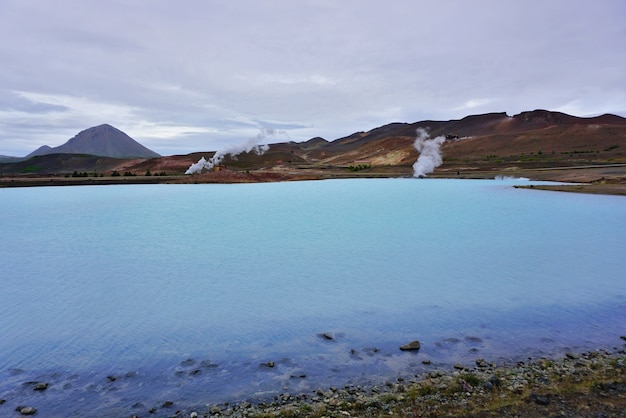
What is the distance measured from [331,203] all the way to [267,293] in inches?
772

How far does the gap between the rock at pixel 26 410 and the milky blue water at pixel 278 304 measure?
104 mm

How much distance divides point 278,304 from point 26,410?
4847mm

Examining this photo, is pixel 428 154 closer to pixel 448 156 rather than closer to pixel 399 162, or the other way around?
pixel 448 156

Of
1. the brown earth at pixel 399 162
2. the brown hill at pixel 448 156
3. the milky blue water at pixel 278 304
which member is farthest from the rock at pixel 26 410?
the brown hill at pixel 448 156

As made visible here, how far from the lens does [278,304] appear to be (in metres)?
9.02

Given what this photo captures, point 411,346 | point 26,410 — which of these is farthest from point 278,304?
point 26,410

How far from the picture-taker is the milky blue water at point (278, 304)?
5.82 m

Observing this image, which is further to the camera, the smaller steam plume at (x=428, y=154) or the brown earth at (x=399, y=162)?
the smaller steam plume at (x=428, y=154)

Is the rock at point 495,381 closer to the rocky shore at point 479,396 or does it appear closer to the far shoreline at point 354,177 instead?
the rocky shore at point 479,396

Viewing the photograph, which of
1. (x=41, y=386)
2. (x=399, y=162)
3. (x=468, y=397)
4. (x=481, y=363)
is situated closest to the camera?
(x=468, y=397)

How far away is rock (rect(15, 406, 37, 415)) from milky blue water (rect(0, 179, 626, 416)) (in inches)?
4.1

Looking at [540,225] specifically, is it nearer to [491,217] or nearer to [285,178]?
[491,217]

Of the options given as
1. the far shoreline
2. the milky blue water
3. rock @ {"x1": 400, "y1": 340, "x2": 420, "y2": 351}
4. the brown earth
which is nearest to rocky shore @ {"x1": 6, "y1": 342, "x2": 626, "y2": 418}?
the milky blue water

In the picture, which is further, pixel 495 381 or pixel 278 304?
pixel 278 304
